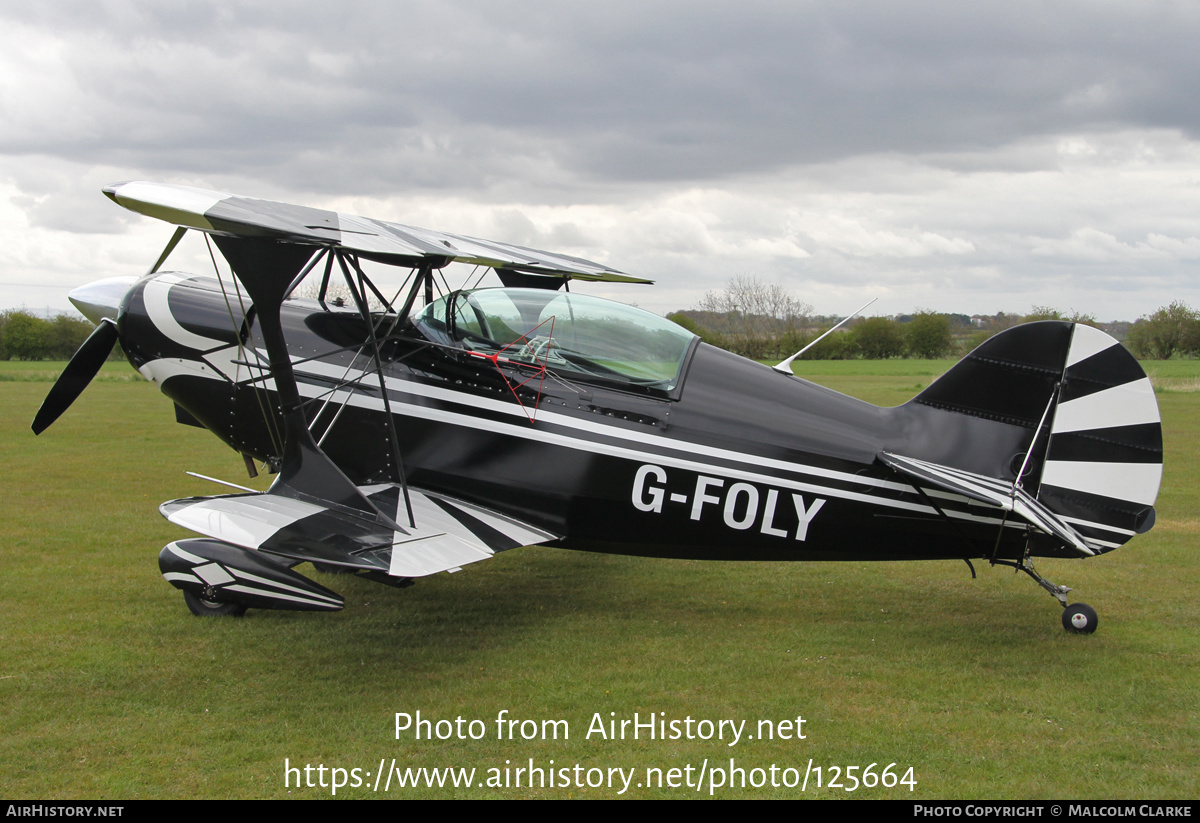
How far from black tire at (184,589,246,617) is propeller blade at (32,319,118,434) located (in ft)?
6.72

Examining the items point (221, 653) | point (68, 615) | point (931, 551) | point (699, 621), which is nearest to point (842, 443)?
point (931, 551)

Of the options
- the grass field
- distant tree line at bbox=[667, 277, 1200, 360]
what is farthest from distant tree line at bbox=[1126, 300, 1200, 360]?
the grass field

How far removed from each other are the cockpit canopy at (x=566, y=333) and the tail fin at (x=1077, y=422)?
1.72 metres

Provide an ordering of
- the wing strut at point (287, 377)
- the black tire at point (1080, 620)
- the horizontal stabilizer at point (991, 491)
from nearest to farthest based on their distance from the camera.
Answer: the horizontal stabilizer at point (991, 491) → the wing strut at point (287, 377) → the black tire at point (1080, 620)

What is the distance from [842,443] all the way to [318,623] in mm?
3537

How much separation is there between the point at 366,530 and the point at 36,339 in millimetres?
56821

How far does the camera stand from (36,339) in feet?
166

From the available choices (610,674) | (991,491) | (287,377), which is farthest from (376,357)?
(991,491)

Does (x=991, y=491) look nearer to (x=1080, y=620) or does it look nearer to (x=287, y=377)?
(x=1080, y=620)

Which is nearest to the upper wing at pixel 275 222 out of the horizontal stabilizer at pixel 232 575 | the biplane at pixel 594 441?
the biplane at pixel 594 441

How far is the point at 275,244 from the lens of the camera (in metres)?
4.60

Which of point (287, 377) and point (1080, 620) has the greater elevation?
point (287, 377)

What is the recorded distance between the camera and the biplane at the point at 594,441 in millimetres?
4691

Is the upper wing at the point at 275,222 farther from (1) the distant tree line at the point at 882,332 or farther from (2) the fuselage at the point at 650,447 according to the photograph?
(1) the distant tree line at the point at 882,332
